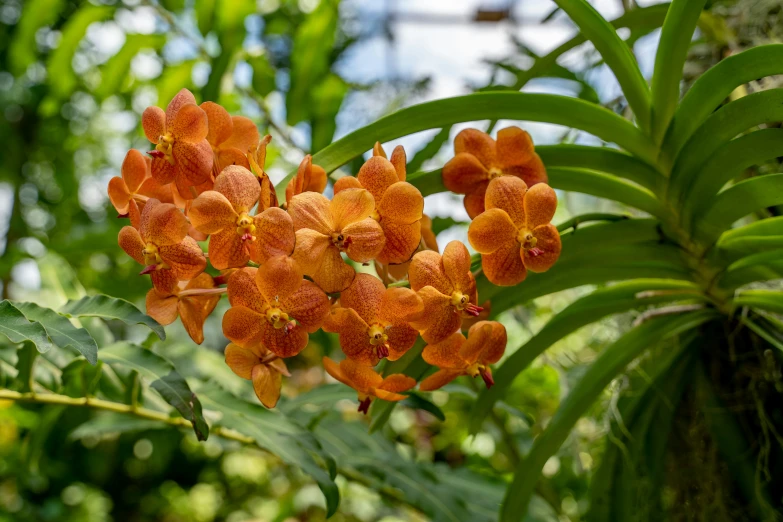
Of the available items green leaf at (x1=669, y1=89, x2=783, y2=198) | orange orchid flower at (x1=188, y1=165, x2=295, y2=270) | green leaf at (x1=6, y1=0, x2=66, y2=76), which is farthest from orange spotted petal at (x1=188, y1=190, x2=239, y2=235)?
green leaf at (x1=6, y1=0, x2=66, y2=76)

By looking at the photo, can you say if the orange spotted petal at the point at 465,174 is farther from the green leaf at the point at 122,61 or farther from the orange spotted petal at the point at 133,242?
the green leaf at the point at 122,61

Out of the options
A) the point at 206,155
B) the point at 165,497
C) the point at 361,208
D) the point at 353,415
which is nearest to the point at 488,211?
the point at 361,208

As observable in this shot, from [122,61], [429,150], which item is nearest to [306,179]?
Answer: [429,150]

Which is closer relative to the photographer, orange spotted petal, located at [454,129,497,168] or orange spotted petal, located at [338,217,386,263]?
orange spotted petal, located at [338,217,386,263]

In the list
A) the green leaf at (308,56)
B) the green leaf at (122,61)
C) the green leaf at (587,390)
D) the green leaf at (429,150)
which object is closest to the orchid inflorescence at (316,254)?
the green leaf at (587,390)

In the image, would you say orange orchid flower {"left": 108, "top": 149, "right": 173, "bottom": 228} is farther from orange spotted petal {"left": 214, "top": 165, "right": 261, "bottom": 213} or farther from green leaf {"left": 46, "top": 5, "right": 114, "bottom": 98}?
green leaf {"left": 46, "top": 5, "right": 114, "bottom": 98}

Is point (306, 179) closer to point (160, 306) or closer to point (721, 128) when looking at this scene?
point (160, 306)

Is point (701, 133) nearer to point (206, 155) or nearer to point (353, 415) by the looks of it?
point (206, 155)
